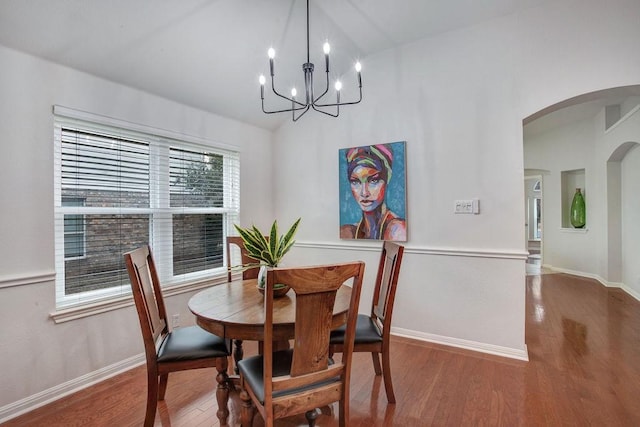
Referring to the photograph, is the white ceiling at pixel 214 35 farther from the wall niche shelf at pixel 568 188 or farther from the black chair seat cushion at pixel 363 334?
the wall niche shelf at pixel 568 188

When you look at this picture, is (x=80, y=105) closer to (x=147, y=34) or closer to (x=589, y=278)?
(x=147, y=34)

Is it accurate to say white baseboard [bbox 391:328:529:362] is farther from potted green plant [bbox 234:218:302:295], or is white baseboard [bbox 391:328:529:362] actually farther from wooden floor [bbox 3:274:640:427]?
potted green plant [bbox 234:218:302:295]

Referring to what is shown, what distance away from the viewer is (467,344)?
9.29 ft

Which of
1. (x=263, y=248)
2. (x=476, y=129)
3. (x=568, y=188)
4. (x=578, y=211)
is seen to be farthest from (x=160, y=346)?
(x=568, y=188)

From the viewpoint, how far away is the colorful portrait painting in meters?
3.16

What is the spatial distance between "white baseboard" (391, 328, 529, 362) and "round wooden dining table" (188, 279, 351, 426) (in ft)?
4.72

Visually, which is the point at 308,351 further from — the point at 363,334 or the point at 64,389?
the point at 64,389

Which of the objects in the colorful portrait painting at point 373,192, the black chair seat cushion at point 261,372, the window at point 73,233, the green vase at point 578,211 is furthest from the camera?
the green vase at point 578,211

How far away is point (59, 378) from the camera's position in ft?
6.95

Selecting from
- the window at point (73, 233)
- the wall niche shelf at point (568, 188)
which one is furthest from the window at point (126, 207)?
the wall niche shelf at point (568, 188)

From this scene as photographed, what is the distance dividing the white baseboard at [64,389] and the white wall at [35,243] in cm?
2

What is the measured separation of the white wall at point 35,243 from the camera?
192 cm

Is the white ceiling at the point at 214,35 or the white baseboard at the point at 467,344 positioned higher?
the white ceiling at the point at 214,35

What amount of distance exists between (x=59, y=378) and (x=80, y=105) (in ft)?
6.25
